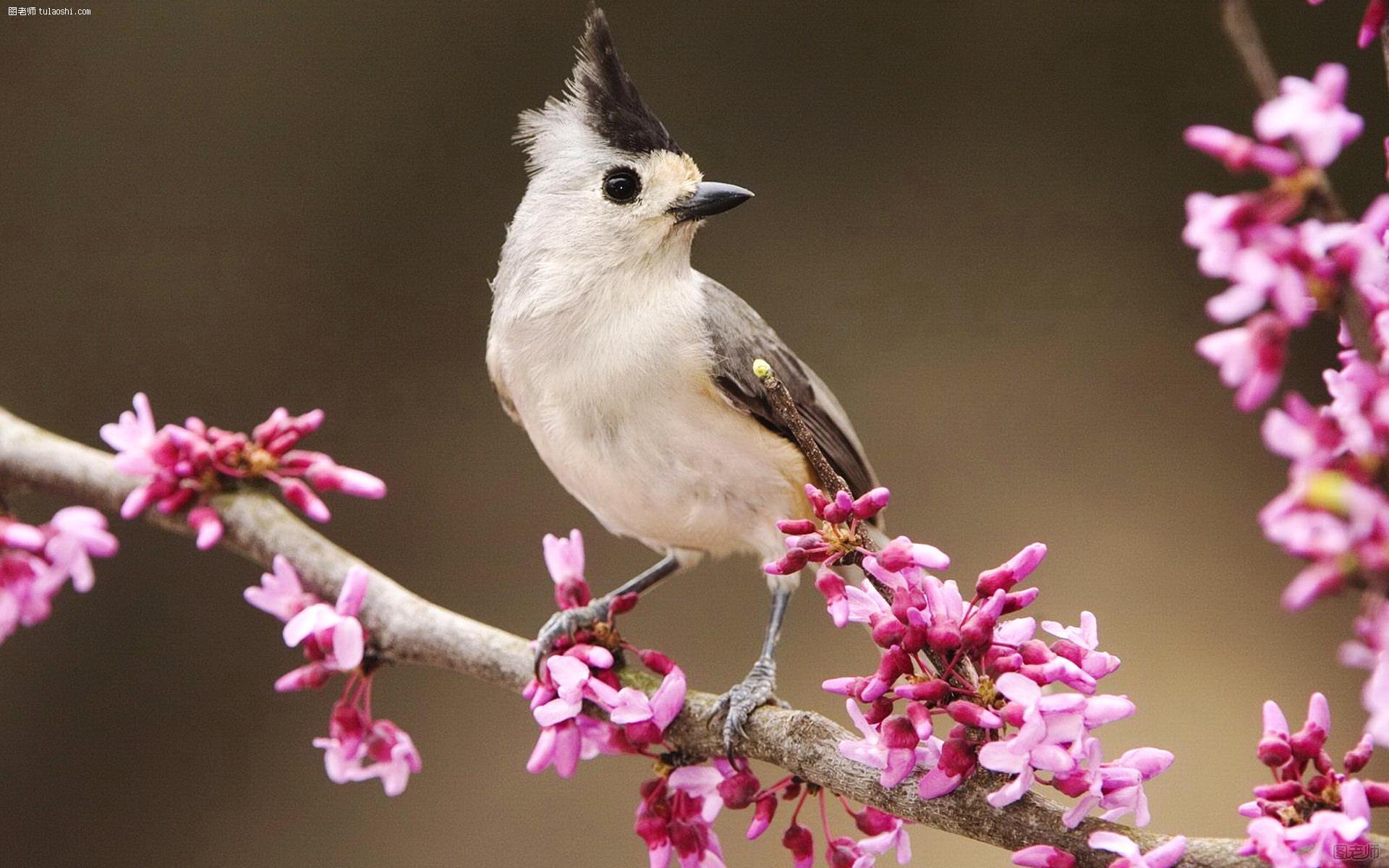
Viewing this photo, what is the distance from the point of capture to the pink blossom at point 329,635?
0.92m

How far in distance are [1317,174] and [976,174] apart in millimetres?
1936

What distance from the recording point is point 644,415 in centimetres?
113

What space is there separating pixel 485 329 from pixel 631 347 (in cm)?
121

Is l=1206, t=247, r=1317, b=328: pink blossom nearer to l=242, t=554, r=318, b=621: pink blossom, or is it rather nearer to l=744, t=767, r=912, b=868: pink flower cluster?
l=744, t=767, r=912, b=868: pink flower cluster

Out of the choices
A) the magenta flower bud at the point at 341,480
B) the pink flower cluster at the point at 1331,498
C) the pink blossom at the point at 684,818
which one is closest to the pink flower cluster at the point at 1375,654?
the pink flower cluster at the point at 1331,498

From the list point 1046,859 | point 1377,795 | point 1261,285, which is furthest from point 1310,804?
point 1261,285

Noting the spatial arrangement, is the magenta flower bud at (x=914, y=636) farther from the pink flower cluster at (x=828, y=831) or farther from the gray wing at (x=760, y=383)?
the gray wing at (x=760, y=383)

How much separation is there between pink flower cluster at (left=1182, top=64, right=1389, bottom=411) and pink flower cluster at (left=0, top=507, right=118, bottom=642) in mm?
692

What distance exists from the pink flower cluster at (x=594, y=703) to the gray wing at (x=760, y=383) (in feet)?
0.93

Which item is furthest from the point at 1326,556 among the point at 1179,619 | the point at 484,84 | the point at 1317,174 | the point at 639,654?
the point at 484,84

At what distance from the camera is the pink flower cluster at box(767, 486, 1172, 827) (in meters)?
0.71

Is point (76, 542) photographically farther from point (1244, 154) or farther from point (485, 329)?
point (485, 329)

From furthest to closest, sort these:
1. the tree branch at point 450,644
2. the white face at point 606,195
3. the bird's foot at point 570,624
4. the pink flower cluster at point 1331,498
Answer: the white face at point 606,195 → the bird's foot at point 570,624 → the tree branch at point 450,644 → the pink flower cluster at point 1331,498

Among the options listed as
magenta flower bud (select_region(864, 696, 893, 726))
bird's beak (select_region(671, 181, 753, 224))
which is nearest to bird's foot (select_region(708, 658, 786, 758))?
magenta flower bud (select_region(864, 696, 893, 726))
